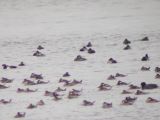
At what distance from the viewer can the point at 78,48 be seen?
1839 cm

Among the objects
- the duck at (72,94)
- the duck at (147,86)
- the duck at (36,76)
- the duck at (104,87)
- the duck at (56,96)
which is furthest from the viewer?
the duck at (36,76)

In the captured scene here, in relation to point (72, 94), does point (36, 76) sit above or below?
above

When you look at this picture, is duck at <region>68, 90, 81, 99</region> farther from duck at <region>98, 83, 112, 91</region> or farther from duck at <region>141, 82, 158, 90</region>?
duck at <region>141, 82, 158, 90</region>

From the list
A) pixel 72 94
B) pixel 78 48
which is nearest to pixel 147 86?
pixel 72 94

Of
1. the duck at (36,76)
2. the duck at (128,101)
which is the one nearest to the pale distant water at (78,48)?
the duck at (128,101)

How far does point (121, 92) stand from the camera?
12.4m

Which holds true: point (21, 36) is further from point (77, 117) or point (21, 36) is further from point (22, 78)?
point (77, 117)

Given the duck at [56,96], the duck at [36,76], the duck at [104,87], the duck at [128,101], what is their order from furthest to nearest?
the duck at [36,76]
the duck at [104,87]
the duck at [56,96]
the duck at [128,101]

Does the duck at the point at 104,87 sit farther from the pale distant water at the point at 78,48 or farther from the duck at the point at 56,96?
the duck at the point at 56,96

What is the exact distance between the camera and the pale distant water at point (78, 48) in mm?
11523

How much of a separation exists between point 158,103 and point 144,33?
9247mm

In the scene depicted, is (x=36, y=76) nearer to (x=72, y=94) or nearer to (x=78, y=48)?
(x=72, y=94)

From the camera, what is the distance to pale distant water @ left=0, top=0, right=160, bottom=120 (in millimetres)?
11523

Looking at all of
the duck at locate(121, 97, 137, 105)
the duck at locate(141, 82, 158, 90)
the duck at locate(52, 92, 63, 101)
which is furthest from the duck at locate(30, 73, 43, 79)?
the duck at locate(121, 97, 137, 105)
